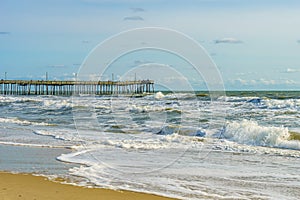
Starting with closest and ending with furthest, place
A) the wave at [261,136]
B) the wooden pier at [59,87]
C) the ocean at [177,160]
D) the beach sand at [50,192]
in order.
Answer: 1. the beach sand at [50,192]
2. the ocean at [177,160]
3. the wave at [261,136]
4. the wooden pier at [59,87]

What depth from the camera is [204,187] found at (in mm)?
7570

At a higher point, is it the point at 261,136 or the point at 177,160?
the point at 261,136

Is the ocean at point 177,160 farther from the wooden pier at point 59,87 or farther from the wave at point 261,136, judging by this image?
the wooden pier at point 59,87

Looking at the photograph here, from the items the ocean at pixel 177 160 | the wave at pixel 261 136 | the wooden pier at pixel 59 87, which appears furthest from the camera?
the wooden pier at pixel 59 87

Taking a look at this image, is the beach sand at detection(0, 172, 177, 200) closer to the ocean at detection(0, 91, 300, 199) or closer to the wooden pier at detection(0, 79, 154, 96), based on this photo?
the ocean at detection(0, 91, 300, 199)

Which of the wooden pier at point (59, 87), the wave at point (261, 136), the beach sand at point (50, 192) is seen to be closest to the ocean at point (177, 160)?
the wave at point (261, 136)

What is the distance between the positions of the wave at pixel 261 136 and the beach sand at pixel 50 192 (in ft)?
25.9

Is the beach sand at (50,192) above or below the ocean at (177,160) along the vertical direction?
above

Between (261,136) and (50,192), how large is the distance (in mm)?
9326

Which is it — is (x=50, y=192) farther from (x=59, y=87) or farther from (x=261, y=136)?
(x=59, y=87)

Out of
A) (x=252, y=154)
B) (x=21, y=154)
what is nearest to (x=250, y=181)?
(x=252, y=154)

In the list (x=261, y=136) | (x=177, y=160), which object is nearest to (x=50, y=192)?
(x=177, y=160)

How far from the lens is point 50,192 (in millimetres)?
7043

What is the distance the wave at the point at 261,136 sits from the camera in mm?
13789
